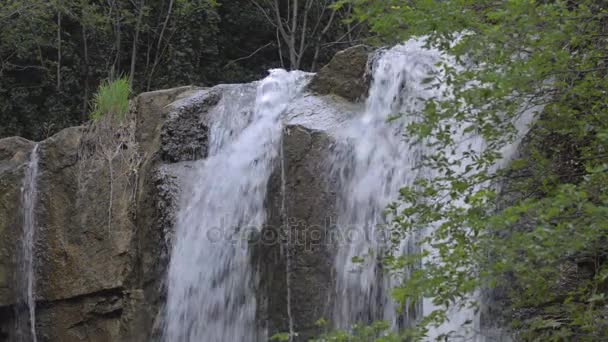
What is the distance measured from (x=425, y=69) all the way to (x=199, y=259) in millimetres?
2554

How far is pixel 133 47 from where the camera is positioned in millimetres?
14898

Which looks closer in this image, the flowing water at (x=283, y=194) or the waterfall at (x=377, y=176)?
the waterfall at (x=377, y=176)

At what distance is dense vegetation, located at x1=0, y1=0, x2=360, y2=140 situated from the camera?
559 inches

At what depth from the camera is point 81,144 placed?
927 cm

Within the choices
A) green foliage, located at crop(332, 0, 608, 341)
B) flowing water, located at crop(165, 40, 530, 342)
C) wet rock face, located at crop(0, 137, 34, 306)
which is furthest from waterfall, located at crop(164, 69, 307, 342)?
green foliage, located at crop(332, 0, 608, 341)

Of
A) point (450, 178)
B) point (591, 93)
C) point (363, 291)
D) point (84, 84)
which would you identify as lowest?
point (363, 291)

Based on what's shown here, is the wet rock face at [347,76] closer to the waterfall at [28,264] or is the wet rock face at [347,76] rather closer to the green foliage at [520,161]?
the green foliage at [520,161]

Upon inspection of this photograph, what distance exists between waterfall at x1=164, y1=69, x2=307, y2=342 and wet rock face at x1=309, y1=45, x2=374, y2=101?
35cm

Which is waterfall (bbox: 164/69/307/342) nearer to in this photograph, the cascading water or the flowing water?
the flowing water

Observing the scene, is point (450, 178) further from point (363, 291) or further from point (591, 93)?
point (363, 291)

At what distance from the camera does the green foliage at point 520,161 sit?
4355mm

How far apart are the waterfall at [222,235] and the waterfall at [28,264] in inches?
68.0

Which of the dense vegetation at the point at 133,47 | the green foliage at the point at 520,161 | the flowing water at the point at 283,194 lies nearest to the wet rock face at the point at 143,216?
the flowing water at the point at 283,194

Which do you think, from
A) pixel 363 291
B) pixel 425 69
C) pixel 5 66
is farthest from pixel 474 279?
pixel 5 66
